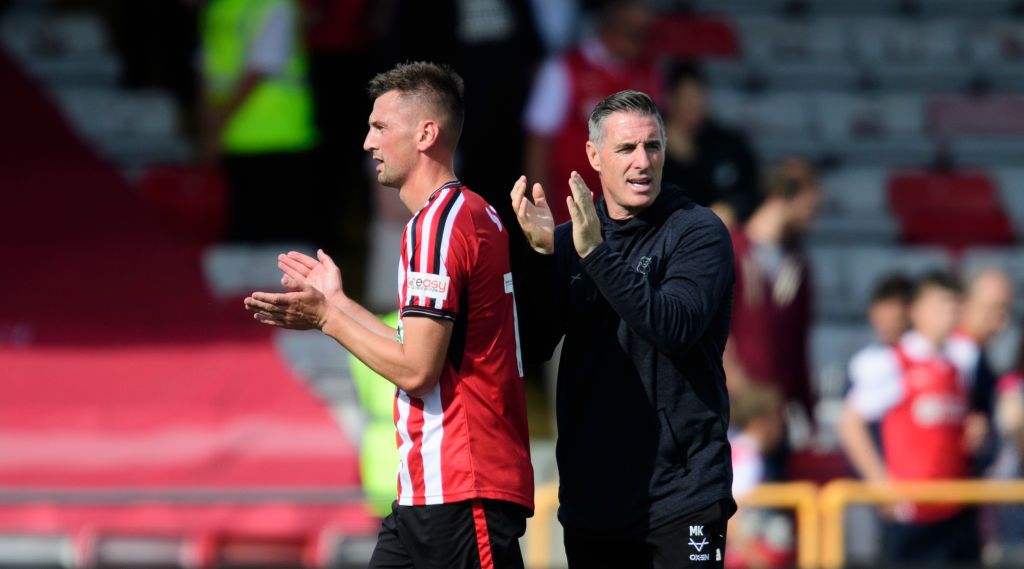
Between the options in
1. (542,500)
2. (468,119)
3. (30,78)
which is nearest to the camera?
(542,500)

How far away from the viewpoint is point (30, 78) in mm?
12789

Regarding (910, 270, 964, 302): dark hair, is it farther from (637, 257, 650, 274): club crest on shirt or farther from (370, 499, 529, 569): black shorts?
(370, 499, 529, 569): black shorts

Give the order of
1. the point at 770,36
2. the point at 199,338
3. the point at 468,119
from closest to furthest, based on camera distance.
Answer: the point at 468,119
the point at 199,338
the point at 770,36

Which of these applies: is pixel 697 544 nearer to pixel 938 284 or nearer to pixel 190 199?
pixel 938 284

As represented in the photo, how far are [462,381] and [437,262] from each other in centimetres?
30

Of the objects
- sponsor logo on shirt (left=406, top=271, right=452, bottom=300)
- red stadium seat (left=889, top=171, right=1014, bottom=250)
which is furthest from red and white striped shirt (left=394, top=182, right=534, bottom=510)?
red stadium seat (left=889, top=171, right=1014, bottom=250)

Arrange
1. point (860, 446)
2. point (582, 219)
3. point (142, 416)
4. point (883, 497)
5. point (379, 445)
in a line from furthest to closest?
point (142, 416)
point (860, 446)
point (883, 497)
point (379, 445)
point (582, 219)

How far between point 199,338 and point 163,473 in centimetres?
129

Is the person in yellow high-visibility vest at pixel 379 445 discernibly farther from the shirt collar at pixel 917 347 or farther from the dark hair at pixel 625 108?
the dark hair at pixel 625 108

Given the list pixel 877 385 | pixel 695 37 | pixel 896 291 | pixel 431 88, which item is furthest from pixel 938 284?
pixel 695 37

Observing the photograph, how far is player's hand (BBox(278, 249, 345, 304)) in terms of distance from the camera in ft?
14.0

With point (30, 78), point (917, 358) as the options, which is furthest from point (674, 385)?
point (30, 78)

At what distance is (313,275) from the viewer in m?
4.34

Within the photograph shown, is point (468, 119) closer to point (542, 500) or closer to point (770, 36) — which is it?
point (542, 500)
